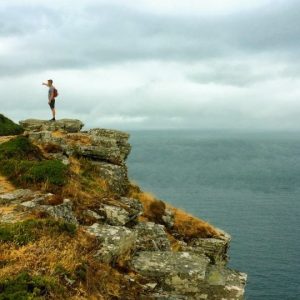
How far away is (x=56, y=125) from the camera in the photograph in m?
33.0

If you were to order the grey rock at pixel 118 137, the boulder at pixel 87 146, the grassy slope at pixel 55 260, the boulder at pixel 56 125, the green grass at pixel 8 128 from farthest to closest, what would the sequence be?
the boulder at pixel 56 125 < the green grass at pixel 8 128 < the grey rock at pixel 118 137 < the boulder at pixel 87 146 < the grassy slope at pixel 55 260

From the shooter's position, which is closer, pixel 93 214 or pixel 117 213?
pixel 93 214

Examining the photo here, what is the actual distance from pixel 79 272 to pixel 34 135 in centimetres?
1739

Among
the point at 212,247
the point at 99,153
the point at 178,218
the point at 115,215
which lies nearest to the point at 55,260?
the point at 115,215

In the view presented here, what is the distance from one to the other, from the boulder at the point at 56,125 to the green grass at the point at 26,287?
926 inches

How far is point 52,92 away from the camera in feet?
109

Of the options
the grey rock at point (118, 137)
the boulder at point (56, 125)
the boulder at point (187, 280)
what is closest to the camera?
the boulder at point (187, 280)

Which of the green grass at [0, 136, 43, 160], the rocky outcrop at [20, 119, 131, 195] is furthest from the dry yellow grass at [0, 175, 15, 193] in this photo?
the rocky outcrop at [20, 119, 131, 195]

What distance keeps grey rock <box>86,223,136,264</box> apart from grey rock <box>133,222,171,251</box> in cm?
198

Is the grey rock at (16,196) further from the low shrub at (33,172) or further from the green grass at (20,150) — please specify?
the green grass at (20,150)

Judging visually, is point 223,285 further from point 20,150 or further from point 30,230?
point 20,150

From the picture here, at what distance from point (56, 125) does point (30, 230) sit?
21.6 m

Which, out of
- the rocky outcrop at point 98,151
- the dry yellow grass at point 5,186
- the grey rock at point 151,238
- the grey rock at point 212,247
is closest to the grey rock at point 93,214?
the grey rock at point 151,238

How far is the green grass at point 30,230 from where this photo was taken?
11.8m
